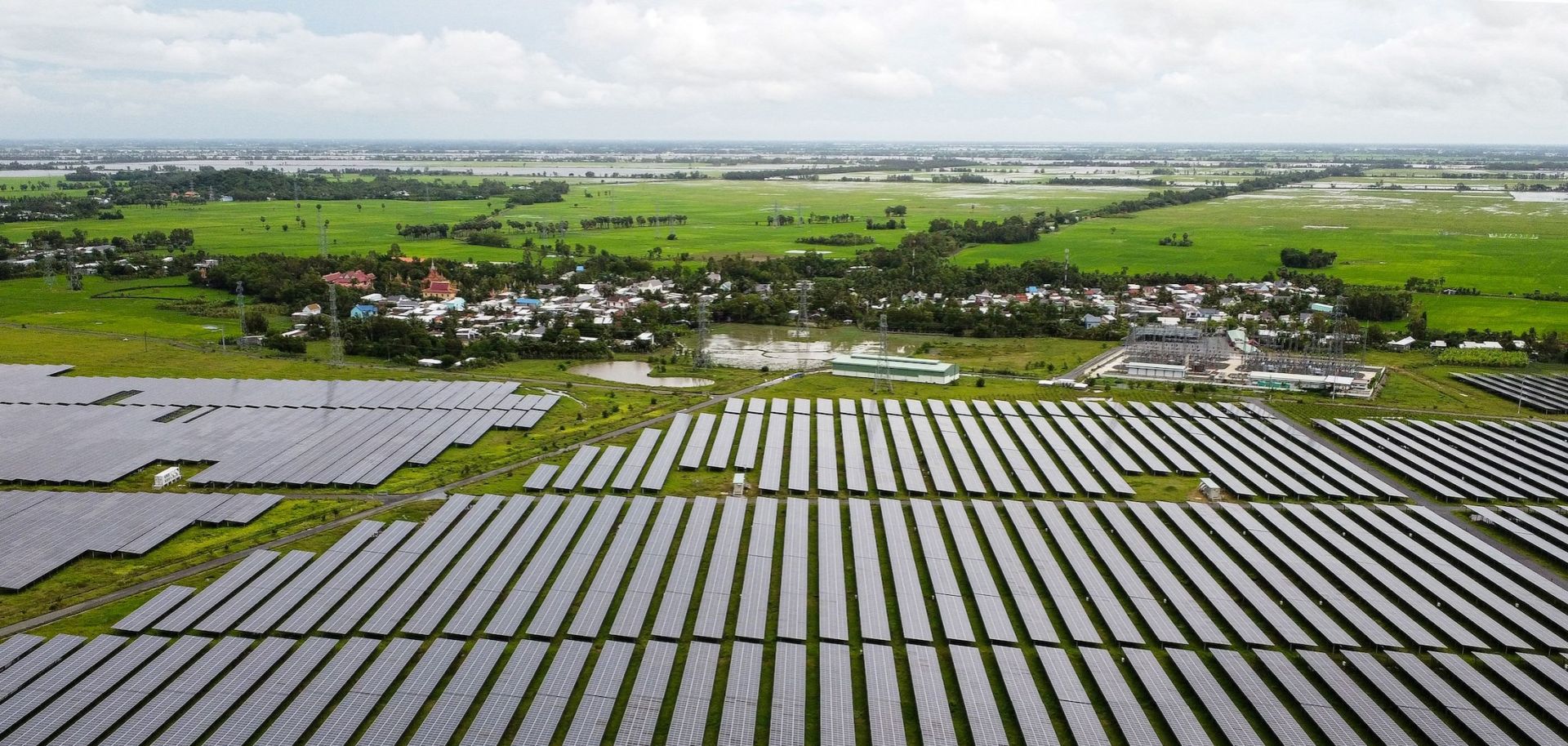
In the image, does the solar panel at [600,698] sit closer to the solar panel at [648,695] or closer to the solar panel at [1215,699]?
the solar panel at [648,695]

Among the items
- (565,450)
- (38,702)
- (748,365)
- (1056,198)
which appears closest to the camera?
(38,702)

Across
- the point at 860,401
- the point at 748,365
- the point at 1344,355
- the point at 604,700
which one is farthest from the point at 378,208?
the point at 604,700

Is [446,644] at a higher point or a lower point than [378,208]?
lower

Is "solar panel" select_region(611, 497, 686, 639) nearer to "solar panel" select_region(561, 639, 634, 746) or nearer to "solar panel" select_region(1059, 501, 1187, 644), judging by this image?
"solar panel" select_region(561, 639, 634, 746)

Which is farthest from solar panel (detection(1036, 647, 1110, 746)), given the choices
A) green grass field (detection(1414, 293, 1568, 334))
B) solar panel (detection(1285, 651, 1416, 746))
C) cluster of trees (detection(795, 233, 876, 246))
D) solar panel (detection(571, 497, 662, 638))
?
cluster of trees (detection(795, 233, 876, 246))

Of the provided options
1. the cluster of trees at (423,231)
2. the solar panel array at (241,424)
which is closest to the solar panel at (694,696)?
the solar panel array at (241,424)

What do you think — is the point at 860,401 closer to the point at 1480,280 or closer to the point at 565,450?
the point at 565,450

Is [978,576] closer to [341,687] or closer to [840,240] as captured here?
[341,687]
